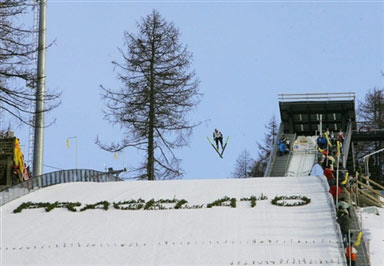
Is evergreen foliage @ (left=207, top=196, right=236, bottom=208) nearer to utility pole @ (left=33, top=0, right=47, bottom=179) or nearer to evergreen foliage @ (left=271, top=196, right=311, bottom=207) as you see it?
evergreen foliage @ (left=271, top=196, right=311, bottom=207)

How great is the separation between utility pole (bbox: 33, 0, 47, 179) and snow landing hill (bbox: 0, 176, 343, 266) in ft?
15.6

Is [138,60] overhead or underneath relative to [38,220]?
overhead

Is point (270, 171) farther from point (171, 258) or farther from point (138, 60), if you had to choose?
point (171, 258)

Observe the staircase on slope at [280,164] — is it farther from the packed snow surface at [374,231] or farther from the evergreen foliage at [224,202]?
the packed snow surface at [374,231]

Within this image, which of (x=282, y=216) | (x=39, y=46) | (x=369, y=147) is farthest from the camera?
(x=369, y=147)

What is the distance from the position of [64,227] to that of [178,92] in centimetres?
1886

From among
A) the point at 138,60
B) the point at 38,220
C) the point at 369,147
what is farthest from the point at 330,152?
the point at 369,147

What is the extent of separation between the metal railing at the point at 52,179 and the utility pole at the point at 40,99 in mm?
1191

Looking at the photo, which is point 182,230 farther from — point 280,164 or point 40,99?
point 280,164

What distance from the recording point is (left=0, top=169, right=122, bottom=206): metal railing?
100ft

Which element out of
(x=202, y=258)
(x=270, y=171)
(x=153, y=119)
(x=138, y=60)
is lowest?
(x=202, y=258)

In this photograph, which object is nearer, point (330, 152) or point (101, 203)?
point (101, 203)

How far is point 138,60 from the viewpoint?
44969 mm

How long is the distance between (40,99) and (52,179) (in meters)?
3.32
